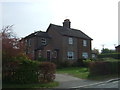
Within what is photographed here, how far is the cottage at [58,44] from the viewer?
41.9m

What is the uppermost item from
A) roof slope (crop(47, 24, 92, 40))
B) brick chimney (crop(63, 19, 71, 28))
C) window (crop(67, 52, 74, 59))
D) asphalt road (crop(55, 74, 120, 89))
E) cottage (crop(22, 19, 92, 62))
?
brick chimney (crop(63, 19, 71, 28))

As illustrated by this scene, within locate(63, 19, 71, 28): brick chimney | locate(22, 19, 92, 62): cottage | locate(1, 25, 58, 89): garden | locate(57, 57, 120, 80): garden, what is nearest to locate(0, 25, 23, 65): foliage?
locate(1, 25, 58, 89): garden

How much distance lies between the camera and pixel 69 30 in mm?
46031

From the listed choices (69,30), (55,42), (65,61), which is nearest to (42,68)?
(65,61)

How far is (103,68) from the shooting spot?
85.4 feet

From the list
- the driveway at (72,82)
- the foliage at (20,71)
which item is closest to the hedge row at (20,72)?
the foliage at (20,71)

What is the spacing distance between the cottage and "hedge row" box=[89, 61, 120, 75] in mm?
15513

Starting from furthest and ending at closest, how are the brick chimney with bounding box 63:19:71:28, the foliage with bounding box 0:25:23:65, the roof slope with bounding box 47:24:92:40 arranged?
the brick chimney with bounding box 63:19:71:28 < the roof slope with bounding box 47:24:92:40 < the foliage with bounding box 0:25:23:65

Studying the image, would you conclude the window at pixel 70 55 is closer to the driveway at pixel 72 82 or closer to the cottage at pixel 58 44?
the cottage at pixel 58 44

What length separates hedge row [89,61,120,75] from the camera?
25.2m

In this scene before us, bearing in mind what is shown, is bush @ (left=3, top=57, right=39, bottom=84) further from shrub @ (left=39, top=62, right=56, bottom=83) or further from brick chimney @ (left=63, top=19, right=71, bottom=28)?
brick chimney @ (left=63, top=19, right=71, bottom=28)

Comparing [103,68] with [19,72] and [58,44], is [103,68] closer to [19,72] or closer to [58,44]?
[19,72]

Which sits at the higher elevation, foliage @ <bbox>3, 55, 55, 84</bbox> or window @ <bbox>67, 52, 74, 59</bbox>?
window @ <bbox>67, 52, 74, 59</bbox>

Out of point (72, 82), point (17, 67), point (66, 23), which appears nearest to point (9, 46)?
point (17, 67)
